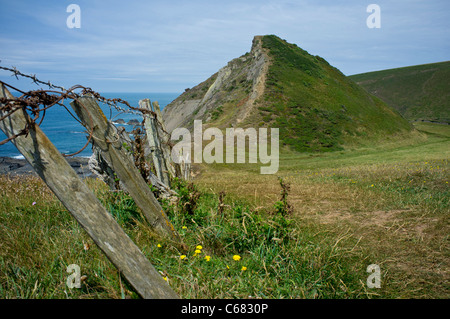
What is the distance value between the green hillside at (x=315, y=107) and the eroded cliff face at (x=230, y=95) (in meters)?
1.53

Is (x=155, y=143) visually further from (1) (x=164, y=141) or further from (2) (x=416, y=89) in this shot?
(2) (x=416, y=89)

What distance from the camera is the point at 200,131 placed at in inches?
→ 1250

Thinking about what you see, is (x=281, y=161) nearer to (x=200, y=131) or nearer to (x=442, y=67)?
(x=200, y=131)

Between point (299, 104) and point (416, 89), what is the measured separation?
306ft

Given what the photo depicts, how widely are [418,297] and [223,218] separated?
2803 mm

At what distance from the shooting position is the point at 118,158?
11.4 feet

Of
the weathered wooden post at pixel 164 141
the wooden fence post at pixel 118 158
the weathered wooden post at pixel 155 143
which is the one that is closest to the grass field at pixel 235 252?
the wooden fence post at pixel 118 158

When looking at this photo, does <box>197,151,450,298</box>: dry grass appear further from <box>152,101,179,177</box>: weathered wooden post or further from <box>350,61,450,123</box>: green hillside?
<box>350,61,450,123</box>: green hillside

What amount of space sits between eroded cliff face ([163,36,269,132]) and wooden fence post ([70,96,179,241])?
29816 millimetres

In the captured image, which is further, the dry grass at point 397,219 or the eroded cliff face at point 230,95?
the eroded cliff face at point 230,95

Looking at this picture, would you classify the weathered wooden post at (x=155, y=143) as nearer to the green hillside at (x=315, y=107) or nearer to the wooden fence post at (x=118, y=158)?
the wooden fence post at (x=118, y=158)

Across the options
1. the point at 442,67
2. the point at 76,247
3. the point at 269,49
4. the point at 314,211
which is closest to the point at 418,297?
the point at 314,211

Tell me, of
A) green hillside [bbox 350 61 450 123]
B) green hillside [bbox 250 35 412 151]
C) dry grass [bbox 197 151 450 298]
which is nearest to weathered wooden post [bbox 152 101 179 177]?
dry grass [bbox 197 151 450 298]

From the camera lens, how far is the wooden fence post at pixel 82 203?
233 centimetres
